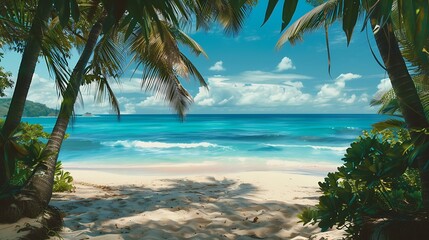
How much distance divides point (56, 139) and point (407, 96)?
377cm

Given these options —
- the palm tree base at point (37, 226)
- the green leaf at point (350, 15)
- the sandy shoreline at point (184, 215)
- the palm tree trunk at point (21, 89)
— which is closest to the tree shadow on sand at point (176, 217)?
the sandy shoreline at point (184, 215)

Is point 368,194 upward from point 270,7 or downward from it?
downward

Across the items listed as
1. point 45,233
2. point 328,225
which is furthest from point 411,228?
point 45,233

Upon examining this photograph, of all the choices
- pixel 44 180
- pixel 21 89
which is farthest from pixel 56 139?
pixel 21 89

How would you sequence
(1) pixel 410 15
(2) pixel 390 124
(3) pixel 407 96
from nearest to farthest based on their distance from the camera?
(1) pixel 410 15
(3) pixel 407 96
(2) pixel 390 124

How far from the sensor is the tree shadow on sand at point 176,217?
3.68 metres

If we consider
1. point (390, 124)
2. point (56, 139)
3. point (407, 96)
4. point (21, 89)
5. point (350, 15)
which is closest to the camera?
point (350, 15)

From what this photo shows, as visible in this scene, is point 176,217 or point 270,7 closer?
point 270,7

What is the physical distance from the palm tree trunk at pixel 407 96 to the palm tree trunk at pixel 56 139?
276 centimetres

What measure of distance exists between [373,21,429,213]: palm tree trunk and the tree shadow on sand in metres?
1.62

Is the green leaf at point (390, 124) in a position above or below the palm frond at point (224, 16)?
below

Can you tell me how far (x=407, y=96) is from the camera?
8.10 feet

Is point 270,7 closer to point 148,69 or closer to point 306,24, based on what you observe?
point 148,69

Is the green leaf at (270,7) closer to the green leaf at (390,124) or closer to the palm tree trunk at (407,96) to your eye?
the palm tree trunk at (407,96)
